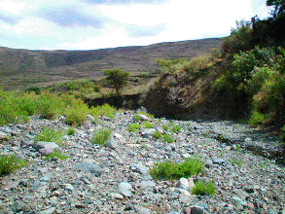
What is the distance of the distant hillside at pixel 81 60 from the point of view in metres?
43.2

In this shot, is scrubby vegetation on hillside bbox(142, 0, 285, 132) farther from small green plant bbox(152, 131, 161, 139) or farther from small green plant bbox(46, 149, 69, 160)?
small green plant bbox(46, 149, 69, 160)

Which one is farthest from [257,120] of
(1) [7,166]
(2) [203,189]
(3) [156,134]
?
(1) [7,166]

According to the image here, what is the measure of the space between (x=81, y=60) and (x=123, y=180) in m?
62.9

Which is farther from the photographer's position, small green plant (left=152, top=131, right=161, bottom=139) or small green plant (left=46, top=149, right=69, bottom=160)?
small green plant (left=152, top=131, right=161, bottom=139)

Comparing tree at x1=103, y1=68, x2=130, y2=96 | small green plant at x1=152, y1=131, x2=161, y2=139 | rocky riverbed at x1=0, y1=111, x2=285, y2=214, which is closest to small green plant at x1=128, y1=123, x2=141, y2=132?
A: small green plant at x1=152, y1=131, x2=161, y2=139

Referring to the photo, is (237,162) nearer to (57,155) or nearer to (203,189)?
(203,189)

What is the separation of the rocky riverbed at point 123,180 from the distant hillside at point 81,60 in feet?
117

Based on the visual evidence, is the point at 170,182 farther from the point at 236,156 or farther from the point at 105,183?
the point at 236,156

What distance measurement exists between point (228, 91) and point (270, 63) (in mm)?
2362

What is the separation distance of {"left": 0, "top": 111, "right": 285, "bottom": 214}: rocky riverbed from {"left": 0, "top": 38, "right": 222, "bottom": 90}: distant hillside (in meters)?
35.6

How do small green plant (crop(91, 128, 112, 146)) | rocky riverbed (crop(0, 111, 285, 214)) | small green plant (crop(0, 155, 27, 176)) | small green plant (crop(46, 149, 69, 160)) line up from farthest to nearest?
small green plant (crop(91, 128, 112, 146)) → small green plant (crop(46, 149, 69, 160)) → small green plant (crop(0, 155, 27, 176)) → rocky riverbed (crop(0, 111, 285, 214))

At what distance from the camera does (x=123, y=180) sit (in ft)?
11.7

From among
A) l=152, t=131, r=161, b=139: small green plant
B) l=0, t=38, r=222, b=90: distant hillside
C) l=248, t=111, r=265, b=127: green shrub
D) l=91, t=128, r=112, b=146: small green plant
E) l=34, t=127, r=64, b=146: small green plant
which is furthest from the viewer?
l=0, t=38, r=222, b=90: distant hillside

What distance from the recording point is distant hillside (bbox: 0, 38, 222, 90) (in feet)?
142
